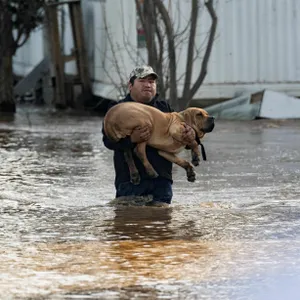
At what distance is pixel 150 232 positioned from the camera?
767 centimetres

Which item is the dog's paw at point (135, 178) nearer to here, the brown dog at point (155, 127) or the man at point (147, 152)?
the brown dog at point (155, 127)

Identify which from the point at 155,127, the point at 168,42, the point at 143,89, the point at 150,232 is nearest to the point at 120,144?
the point at 155,127

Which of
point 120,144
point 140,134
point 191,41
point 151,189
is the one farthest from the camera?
point 191,41

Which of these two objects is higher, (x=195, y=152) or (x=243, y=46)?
(x=195, y=152)

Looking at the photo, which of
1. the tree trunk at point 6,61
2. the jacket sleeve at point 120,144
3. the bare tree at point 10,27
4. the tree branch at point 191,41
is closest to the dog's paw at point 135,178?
the jacket sleeve at point 120,144

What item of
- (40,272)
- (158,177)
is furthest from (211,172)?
(40,272)

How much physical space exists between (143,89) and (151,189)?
2.84 feet

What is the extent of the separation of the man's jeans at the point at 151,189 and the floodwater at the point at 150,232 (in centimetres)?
12

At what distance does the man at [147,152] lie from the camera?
8.55 metres

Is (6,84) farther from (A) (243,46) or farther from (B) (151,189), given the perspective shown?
(B) (151,189)

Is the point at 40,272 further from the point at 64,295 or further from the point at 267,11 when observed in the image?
the point at 267,11

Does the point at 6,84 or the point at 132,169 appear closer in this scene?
the point at 132,169

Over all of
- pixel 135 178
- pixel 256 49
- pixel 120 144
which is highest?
pixel 120 144

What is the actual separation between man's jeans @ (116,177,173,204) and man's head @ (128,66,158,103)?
2.29ft
